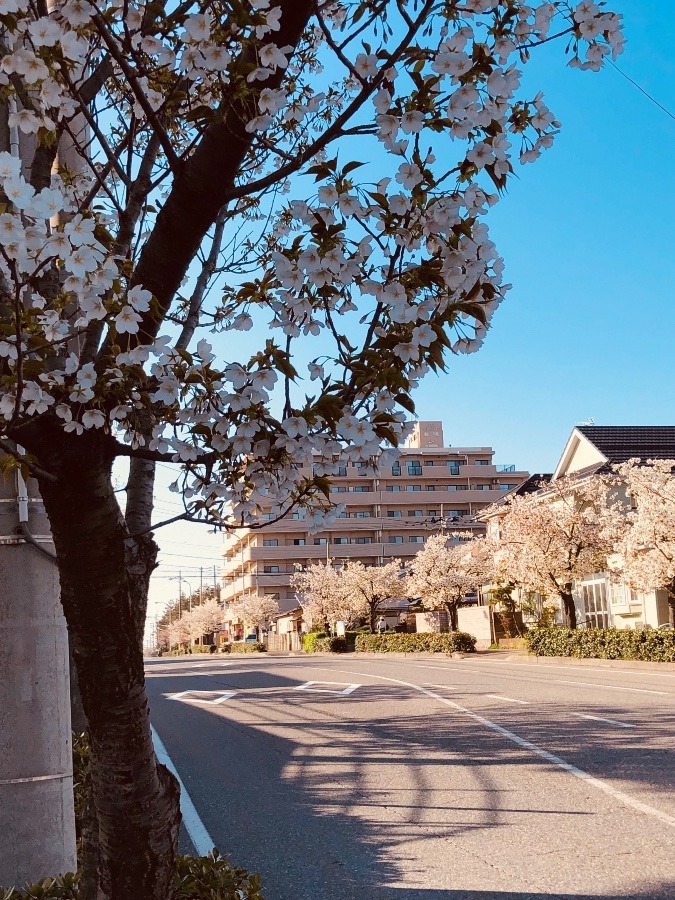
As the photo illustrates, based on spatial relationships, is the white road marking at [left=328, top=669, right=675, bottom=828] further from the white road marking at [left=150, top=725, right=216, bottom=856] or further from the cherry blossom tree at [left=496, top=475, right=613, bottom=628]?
the cherry blossom tree at [left=496, top=475, right=613, bottom=628]

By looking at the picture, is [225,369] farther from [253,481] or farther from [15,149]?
[15,149]

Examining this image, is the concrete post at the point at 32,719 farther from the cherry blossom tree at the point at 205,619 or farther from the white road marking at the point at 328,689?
the cherry blossom tree at the point at 205,619

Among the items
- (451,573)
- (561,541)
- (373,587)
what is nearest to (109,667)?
(561,541)

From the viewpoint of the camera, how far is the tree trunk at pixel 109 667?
282 cm

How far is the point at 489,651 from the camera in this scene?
42438 mm

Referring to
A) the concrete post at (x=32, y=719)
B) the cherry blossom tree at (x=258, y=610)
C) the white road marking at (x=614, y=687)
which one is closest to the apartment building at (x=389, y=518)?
the cherry blossom tree at (x=258, y=610)

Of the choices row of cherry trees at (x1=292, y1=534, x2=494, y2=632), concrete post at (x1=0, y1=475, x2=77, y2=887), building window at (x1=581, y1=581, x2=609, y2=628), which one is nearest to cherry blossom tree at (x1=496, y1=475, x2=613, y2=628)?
building window at (x1=581, y1=581, x2=609, y2=628)

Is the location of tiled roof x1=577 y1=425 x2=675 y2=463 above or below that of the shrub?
above

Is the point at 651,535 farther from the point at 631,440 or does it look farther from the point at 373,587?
the point at 373,587

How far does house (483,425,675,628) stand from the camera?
35875 mm

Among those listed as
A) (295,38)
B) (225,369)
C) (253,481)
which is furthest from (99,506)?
(295,38)

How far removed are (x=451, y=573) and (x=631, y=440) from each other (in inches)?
521

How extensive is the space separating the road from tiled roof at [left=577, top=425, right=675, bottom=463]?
23.5 metres

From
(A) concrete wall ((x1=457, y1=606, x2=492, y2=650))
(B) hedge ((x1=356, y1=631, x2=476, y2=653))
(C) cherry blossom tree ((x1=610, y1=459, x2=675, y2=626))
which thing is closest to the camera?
(C) cherry blossom tree ((x1=610, y1=459, x2=675, y2=626))
